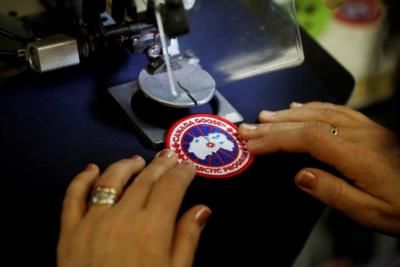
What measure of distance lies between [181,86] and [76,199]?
0.90ft

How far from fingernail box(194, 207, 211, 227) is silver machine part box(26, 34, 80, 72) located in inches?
13.5

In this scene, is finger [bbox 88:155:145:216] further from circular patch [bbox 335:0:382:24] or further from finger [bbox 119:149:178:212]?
circular patch [bbox 335:0:382:24]

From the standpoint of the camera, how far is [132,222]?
2.30 feet

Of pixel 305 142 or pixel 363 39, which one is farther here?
pixel 363 39

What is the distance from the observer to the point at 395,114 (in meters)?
0.84

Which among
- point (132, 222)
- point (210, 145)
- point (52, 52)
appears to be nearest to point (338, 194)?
point (210, 145)

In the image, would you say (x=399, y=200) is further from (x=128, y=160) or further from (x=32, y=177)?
(x=32, y=177)

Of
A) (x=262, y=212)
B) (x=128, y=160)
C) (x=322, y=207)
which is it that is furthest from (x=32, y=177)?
(x=322, y=207)

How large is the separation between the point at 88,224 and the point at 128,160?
5.0 inches

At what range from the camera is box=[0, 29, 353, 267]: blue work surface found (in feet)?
2.54

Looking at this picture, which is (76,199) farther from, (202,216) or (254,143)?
(254,143)

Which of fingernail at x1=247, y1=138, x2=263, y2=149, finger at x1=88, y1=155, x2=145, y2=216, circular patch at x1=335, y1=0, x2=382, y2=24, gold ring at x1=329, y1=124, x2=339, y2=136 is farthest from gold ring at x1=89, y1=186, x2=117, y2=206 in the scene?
circular patch at x1=335, y1=0, x2=382, y2=24

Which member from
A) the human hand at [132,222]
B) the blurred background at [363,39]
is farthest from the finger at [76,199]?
the blurred background at [363,39]

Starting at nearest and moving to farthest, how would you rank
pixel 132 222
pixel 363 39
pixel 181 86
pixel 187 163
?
pixel 132 222 → pixel 187 163 → pixel 181 86 → pixel 363 39
